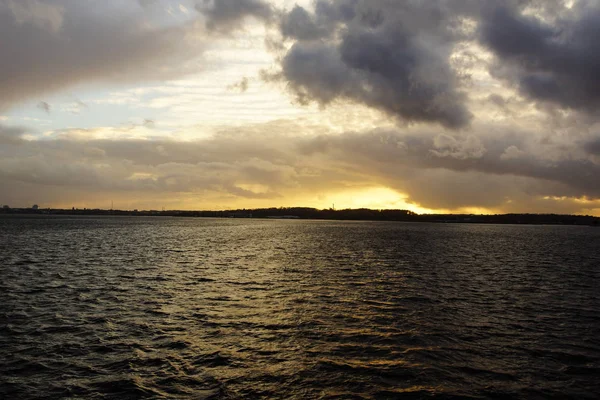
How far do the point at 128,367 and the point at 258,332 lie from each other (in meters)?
9.35

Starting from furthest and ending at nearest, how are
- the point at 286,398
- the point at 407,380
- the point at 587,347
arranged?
1. the point at 587,347
2. the point at 407,380
3. the point at 286,398

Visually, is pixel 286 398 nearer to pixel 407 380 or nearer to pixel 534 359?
pixel 407 380

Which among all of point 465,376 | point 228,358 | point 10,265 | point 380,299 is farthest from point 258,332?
point 10,265

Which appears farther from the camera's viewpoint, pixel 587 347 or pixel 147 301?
pixel 147 301

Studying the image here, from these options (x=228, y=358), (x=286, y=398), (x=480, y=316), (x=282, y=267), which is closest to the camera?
(x=286, y=398)

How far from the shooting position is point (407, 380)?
20.9 meters

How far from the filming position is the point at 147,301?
37.7 m

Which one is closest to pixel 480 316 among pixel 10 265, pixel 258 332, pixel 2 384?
pixel 258 332

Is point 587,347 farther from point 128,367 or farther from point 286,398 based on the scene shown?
point 128,367

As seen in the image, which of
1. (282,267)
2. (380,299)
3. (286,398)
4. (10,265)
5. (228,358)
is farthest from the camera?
(282,267)

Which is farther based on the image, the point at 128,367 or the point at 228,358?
the point at 228,358

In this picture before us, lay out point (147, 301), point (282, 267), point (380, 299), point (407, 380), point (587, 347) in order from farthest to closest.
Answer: point (282, 267) → point (380, 299) → point (147, 301) → point (587, 347) → point (407, 380)

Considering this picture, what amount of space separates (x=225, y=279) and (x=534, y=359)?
Result: 3676cm

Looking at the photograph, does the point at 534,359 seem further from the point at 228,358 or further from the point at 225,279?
the point at 225,279
